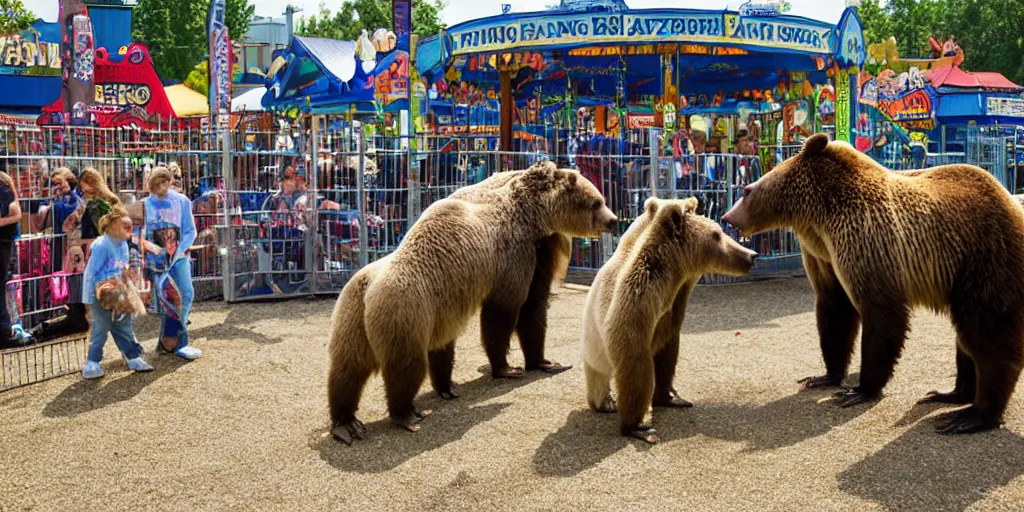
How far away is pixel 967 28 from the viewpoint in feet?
169

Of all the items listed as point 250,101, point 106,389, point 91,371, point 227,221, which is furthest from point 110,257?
point 250,101

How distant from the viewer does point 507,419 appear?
6.57 m

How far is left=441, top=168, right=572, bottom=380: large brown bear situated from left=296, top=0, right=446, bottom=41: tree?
120ft

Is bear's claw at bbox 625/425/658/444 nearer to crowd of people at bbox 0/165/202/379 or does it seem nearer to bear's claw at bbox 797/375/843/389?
bear's claw at bbox 797/375/843/389

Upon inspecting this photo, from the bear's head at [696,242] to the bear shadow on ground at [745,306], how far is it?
3.74 metres

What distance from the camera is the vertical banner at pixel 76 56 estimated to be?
18969 millimetres

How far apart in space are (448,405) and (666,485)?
2191mm

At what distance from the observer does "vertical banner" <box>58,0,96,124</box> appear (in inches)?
747

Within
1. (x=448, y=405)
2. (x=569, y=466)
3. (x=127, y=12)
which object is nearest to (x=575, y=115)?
(x=448, y=405)

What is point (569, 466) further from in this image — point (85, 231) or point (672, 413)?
point (85, 231)

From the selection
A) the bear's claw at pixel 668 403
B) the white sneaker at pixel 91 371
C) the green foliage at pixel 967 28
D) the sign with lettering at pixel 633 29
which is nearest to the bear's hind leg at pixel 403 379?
the bear's claw at pixel 668 403

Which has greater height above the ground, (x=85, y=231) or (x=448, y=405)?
(x=85, y=231)

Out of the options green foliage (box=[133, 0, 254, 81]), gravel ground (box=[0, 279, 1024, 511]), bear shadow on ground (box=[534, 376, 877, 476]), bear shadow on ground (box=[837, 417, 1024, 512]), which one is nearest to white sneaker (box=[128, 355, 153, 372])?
gravel ground (box=[0, 279, 1024, 511])

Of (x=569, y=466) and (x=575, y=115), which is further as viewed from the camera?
(x=575, y=115)
